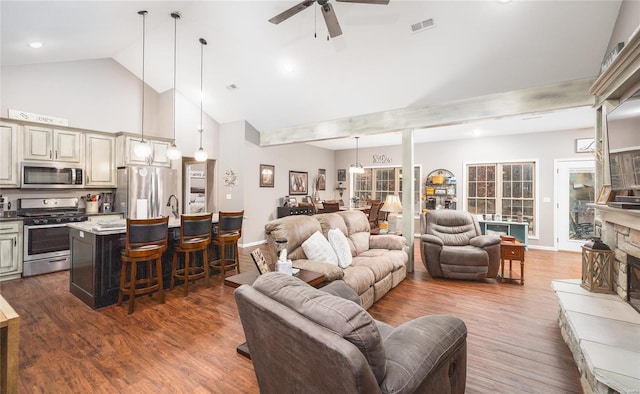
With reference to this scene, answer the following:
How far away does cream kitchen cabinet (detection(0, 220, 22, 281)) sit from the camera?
3.97 m

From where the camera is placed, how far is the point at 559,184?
6.19 metres

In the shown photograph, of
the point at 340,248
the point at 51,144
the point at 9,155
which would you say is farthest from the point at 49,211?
the point at 340,248

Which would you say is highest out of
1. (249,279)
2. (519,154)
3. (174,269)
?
(519,154)

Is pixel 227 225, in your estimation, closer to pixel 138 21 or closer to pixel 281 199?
pixel 138 21

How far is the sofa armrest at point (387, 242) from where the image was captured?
13.8 ft

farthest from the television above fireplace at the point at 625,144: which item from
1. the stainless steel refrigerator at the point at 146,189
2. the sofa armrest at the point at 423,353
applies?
the stainless steel refrigerator at the point at 146,189

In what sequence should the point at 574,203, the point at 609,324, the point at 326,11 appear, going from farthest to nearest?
the point at 574,203, the point at 326,11, the point at 609,324

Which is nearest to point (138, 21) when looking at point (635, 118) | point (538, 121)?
point (635, 118)

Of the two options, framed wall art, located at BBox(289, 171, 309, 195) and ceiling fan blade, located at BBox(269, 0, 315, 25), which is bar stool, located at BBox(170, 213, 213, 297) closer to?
ceiling fan blade, located at BBox(269, 0, 315, 25)

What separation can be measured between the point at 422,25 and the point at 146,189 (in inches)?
205

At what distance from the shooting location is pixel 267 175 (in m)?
7.19

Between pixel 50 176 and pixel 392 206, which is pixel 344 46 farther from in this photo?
pixel 50 176

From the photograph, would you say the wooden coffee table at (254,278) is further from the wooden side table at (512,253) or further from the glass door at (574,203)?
the glass door at (574,203)

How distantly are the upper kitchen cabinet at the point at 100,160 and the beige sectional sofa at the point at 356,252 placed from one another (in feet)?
13.2
